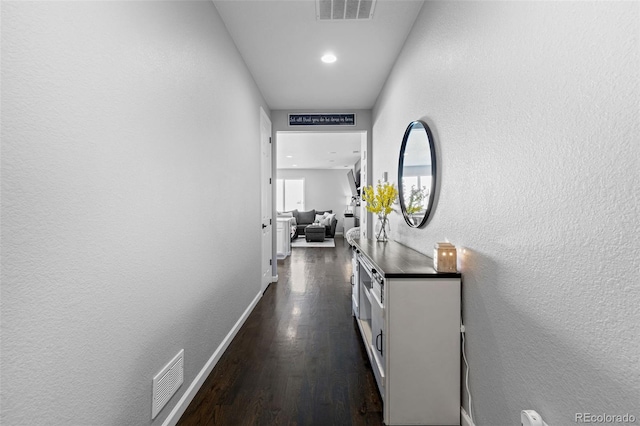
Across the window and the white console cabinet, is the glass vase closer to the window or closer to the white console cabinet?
the white console cabinet

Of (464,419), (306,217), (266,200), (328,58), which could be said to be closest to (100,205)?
(464,419)

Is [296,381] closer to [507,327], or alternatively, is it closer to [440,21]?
[507,327]

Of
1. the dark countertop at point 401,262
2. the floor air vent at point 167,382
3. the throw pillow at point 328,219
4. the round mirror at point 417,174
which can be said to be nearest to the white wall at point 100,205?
the floor air vent at point 167,382

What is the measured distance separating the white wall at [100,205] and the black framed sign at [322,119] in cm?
255

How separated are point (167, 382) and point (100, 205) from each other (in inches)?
39.0

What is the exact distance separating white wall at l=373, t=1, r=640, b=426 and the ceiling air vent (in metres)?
0.73

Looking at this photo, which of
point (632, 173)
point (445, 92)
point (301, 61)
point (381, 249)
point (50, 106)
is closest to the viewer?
point (632, 173)

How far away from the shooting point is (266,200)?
418 cm

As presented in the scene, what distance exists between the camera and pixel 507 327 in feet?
3.97

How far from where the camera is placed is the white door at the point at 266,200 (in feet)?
12.8

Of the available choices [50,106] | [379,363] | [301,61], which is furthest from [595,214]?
[301,61]

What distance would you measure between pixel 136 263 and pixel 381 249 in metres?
1.74

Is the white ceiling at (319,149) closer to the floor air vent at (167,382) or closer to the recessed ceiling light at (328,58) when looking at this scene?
the recessed ceiling light at (328,58)

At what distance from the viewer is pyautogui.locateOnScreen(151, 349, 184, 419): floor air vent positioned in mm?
1414
